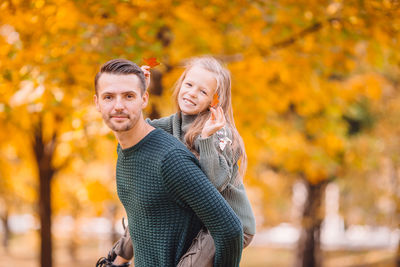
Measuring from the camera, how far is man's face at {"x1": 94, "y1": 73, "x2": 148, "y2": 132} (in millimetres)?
1737

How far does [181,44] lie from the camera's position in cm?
626

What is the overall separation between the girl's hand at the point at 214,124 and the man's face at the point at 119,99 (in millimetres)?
315

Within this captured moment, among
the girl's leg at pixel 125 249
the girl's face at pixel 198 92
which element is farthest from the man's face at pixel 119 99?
the girl's leg at pixel 125 249

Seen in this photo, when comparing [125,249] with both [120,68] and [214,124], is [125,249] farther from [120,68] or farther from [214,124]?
[120,68]

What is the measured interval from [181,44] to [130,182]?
4627mm

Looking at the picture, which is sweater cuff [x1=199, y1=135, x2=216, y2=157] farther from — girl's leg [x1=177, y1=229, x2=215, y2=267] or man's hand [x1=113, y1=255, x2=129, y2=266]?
man's hand [x1=113, y1=255, x2=129, y2=266]

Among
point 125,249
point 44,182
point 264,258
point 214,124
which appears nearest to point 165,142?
point 214,124

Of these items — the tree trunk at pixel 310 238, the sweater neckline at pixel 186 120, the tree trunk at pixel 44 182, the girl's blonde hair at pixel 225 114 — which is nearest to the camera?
the girl's blonde hair at pixel 225 114

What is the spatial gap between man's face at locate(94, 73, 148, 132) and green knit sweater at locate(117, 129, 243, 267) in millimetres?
134

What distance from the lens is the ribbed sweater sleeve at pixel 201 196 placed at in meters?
1.71

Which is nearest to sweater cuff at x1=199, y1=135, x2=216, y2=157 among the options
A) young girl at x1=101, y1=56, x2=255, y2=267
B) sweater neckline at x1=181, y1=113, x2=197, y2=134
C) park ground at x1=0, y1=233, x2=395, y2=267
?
young girl at x1=101, y1=56, x2=255, y2=267

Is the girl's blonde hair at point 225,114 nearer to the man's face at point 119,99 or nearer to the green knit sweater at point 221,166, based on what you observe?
the green knit sweater at point 221,166

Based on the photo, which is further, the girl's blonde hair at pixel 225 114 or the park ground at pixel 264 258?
the park ground at pixel 264 258

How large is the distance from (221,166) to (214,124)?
190 mm
